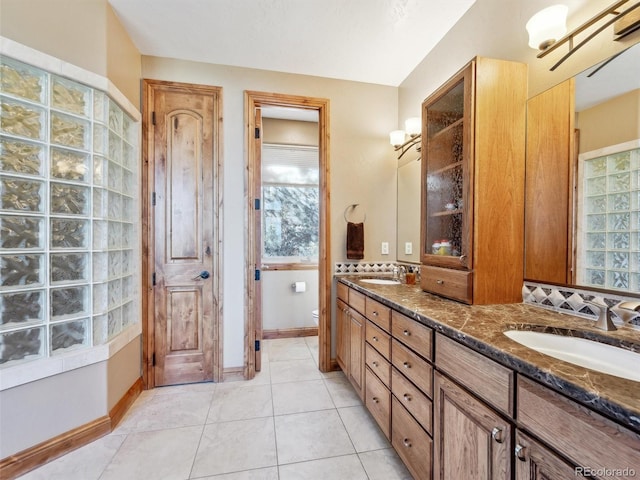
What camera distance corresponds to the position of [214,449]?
5.40 ft

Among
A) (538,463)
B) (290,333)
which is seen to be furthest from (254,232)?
(538,463)

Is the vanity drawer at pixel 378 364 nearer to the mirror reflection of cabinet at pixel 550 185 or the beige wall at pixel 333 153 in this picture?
the mirror reflection of cabinet at pixel 550 185

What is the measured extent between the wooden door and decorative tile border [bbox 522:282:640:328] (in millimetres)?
2225

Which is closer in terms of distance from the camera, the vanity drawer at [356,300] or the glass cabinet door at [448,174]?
the glass cabinet door at [448,174]

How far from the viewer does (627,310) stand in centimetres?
95

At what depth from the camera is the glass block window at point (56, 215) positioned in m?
1.44

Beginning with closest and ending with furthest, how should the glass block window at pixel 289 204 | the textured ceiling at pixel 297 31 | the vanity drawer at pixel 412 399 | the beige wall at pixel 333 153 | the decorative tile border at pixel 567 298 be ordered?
the decorative tile border at pixel 567 298 → the vanity drawer at pixel 412 399 → the textured ceiling at pixel 297 31 → the beige wall at pixel 333 153 → the glass block window at pixel 289 204

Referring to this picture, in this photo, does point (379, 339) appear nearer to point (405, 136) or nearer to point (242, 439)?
point (242, 439)

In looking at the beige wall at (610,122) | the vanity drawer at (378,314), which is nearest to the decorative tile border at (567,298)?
the beige wall at (610,122)

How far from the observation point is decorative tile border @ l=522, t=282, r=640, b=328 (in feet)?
3.67

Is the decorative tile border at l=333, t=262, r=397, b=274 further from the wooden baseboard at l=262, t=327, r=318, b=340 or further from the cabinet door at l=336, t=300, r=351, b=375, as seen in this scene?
the wooden baseboard at l=262, t=327, r=318, b=340

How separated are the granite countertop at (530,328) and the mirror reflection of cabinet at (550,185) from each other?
0.24m

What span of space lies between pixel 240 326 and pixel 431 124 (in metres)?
2.19

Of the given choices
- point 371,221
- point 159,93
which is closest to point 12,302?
point 159,93
